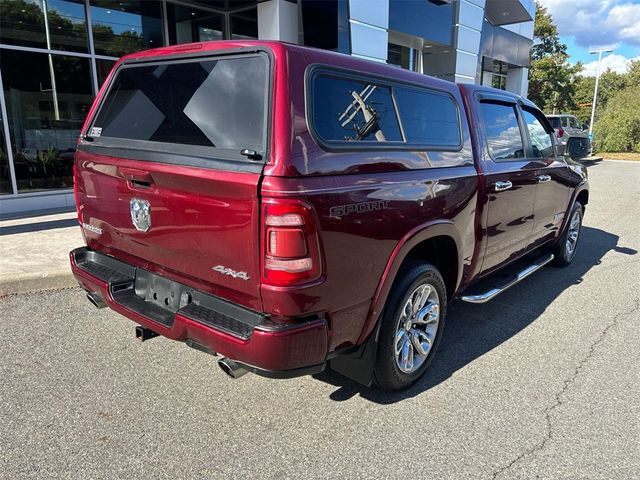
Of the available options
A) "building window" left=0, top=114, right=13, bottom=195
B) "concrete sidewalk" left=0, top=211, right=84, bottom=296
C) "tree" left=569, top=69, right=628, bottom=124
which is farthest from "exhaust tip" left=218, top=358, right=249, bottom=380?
"tree" left=569, top=69, right=628, bottom=124

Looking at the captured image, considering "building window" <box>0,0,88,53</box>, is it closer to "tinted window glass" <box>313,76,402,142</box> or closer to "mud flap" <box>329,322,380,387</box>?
"tinted window glass" <box>313,76,402,142</box>

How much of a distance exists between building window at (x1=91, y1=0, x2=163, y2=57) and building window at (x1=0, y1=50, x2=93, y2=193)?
0.64 m

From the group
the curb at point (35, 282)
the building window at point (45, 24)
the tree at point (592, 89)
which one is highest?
the tree at point (592, 89)

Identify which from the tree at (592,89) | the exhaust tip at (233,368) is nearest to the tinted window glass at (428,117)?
the exhaust tip at (233,368)

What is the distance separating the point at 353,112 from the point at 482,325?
2.47m

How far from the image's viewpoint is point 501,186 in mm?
3803

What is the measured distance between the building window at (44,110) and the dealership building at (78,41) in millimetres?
18

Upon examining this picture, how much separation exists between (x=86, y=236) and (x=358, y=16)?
870cm

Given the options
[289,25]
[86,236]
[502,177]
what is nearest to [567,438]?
[502,177]

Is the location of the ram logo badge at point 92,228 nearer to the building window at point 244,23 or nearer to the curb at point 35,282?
the curb at point 35,282

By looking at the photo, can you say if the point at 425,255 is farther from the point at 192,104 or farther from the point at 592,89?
the point at 592,89

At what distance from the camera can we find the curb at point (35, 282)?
4.60m

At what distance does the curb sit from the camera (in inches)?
181

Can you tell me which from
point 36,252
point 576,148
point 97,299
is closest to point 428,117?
point 97,299
